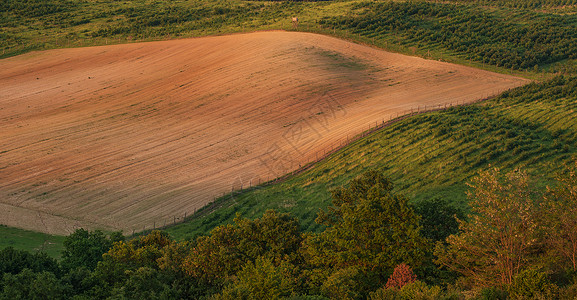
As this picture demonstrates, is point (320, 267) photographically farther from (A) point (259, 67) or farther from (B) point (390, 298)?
(A) point (259, 67)

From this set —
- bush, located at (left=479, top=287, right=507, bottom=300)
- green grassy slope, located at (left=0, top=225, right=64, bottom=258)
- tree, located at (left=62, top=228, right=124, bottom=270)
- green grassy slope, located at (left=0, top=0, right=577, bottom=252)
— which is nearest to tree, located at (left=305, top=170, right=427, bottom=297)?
bush, located at (left=479, top=287, right=507, bottom=300)

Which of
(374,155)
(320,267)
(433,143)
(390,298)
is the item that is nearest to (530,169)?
(433,143)

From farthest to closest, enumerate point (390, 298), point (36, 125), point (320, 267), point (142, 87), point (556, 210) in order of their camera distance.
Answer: point (142, 87) → point (36, 125) → point (320, 267) → point (556, 210) → point (390, 298)

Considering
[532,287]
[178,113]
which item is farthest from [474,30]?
[532,287]

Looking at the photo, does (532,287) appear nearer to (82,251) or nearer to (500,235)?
(500,235)

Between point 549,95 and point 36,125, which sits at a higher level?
point 36,125

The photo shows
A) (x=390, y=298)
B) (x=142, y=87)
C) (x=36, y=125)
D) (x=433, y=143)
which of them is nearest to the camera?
(x=390, y=298)
